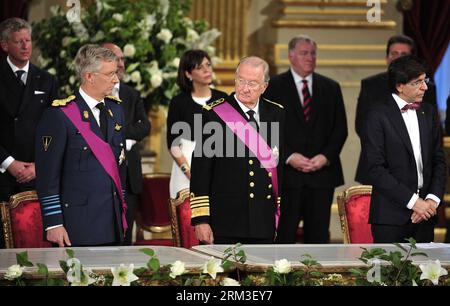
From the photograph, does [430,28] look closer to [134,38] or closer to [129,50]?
[134,38]

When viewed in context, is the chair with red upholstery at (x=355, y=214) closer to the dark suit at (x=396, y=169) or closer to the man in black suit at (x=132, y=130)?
the dark suit at (x=396, y=169)

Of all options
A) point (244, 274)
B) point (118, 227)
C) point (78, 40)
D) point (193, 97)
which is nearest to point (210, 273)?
point (244, 274)

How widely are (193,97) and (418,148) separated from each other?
1.60 m

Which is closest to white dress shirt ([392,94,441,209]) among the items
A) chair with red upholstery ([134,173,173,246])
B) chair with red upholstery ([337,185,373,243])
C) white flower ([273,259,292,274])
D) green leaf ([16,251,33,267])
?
chair with red upholstery ([337,185,373,243])

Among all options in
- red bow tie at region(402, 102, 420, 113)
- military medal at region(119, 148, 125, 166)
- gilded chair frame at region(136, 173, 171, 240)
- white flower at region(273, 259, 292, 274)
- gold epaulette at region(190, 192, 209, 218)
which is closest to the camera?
white flower at region(273, 259, 292, 274)

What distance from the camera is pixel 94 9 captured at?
7.33 m

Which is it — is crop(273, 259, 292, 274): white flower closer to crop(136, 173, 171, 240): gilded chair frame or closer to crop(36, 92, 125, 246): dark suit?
crop(36, 92, 125, 246): dark suit

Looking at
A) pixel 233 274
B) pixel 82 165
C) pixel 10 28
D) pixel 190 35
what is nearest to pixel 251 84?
pixel 82 165

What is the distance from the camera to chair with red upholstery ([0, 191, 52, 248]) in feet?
15.1

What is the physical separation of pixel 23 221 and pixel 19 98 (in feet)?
4.29

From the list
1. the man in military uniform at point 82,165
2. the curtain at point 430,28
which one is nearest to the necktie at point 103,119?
the man in military uniform at point 82,165

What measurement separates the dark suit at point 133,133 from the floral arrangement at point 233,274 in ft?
7.41

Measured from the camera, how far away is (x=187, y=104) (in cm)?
612

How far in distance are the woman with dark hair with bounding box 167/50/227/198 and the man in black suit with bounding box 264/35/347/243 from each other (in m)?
0.54
